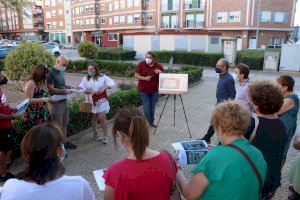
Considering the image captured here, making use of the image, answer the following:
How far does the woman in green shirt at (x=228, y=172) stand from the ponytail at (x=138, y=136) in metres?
0.38

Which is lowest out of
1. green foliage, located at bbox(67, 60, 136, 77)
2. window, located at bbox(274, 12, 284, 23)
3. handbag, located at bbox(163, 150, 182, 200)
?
green foliage, located at bbox(67, 60, 136, 77)

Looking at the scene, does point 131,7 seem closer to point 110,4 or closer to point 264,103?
point 110,4

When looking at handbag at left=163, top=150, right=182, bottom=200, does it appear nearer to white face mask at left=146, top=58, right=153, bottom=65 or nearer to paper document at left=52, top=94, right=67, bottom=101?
paper document at left=52, top=94, right=67, bottom=101

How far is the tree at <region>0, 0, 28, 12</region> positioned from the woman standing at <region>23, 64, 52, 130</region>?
15782 millimetres

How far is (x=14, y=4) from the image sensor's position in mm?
18484

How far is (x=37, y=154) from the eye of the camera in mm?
1772

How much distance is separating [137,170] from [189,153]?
3.19 ft

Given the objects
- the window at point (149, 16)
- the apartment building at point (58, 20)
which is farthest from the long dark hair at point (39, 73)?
the apartment building at point (58, 20)

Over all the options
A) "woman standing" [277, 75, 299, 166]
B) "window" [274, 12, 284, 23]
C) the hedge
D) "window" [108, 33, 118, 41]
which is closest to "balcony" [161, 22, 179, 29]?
"window" [108, 33, 118, 41]

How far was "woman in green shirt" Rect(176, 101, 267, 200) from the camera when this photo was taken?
73.1 inches

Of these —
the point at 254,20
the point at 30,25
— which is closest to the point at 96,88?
the point at 254,20

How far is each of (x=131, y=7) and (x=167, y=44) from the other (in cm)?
2669

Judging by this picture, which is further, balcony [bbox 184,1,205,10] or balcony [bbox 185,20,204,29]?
balcony [bbox 185,20,204,29]

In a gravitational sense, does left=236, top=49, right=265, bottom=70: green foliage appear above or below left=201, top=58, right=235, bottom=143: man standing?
below
